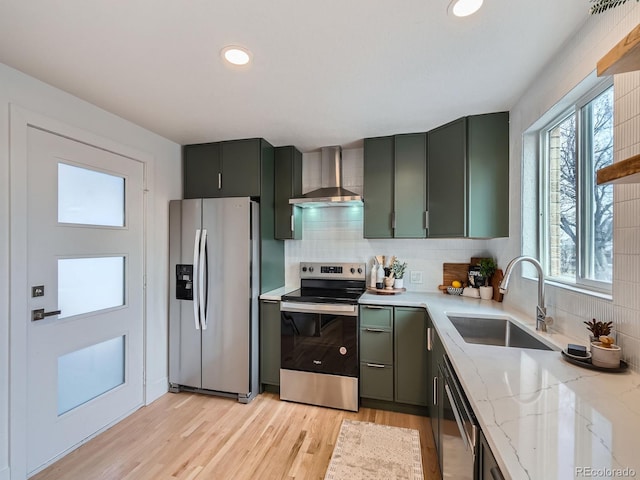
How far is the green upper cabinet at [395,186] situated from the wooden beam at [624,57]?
1.83m

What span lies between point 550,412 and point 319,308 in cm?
174

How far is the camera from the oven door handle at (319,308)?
236cm

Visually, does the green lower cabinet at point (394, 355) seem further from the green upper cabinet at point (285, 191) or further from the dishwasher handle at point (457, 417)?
the green upper cabinet at point (285, 191)

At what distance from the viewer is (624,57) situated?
2.40ft

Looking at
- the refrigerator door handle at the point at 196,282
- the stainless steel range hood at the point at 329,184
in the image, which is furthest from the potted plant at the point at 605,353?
the refrigerator door handle at the point at 196,282

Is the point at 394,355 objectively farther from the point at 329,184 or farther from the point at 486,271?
the point at 329,184

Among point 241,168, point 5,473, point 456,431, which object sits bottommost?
point 5,473

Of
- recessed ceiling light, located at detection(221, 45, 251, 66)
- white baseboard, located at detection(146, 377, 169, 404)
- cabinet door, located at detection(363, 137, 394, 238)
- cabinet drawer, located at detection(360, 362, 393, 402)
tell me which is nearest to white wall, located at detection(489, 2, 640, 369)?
cabinet door, located at detection(363, 137, 394, 238)

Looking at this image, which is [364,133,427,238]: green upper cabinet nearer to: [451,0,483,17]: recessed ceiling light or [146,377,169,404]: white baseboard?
[451,0,483,17]: recessed ceiling light

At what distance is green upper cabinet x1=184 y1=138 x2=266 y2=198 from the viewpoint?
106 inches

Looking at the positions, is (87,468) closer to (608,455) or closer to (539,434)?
(539,434)

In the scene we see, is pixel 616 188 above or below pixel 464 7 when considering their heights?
below

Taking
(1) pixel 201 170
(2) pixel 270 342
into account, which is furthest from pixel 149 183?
(2) pixel 270 342

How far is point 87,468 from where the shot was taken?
5.81 feet
